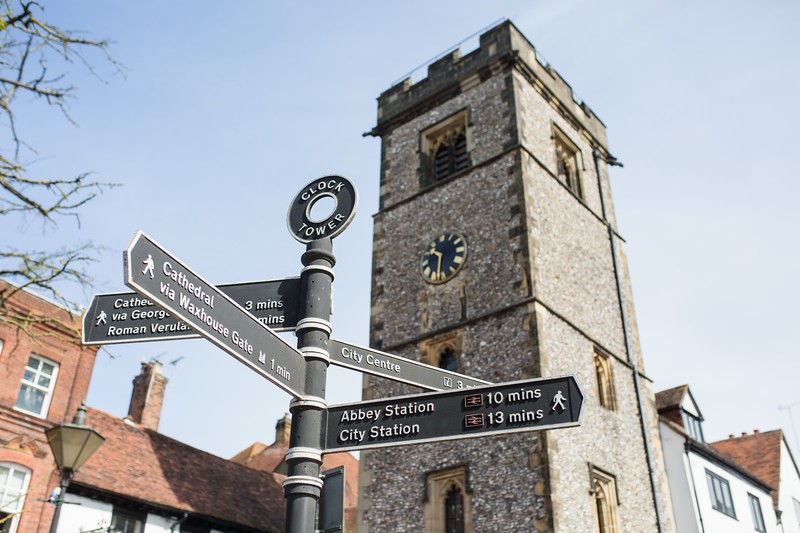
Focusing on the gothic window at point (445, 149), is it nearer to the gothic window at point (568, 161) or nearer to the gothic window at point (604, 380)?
the gothic window at point (568, 161)

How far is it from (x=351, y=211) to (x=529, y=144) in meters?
15.2

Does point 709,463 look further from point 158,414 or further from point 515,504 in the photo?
point 158,414

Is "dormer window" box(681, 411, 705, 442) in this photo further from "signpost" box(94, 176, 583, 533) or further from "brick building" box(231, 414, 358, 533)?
"signpost" box(94, 176, 583, 533)

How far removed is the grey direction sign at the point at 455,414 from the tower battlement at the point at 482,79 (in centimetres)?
1678

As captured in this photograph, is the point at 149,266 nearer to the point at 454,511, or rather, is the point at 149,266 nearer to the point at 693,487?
the point at 454,511

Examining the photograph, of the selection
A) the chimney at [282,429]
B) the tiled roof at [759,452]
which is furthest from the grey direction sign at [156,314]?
the chimney at [282,429]

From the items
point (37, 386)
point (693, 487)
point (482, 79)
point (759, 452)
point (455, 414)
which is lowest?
point (455, 414)

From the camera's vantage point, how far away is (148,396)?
23625 mm

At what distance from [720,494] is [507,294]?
8681 mm

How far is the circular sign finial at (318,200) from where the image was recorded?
4039mm

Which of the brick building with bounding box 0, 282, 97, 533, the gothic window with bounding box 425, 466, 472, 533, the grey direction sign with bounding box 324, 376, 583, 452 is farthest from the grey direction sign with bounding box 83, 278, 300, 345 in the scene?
the gothic window with bounding box 425, 466, 472, 533

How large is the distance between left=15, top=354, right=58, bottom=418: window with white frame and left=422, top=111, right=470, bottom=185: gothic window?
32.3 feet

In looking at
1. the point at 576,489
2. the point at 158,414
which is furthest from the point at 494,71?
the point at 158,414

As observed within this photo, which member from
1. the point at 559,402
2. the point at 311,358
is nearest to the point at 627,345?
the point at 559,402
